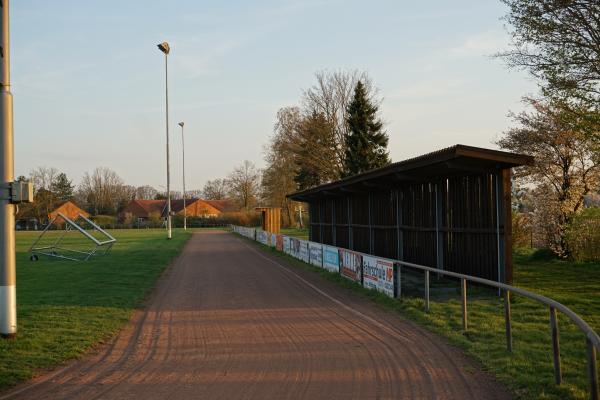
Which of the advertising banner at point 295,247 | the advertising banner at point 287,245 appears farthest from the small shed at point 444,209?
the advertising banner at point 287,245

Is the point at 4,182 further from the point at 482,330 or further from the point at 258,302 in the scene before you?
the point at 482,330

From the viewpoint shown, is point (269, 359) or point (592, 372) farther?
point (269, 359)

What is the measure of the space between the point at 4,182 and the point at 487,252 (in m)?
11.0

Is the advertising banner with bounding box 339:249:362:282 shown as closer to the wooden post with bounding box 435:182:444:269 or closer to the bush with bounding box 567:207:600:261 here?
the wooden post with bounding box 435:182:444:269

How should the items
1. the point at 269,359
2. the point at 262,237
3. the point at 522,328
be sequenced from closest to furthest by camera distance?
the point at 269,359, the point at 522,328, the point at 262,237

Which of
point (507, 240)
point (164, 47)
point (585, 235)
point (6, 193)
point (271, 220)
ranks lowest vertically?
point (585, 235)

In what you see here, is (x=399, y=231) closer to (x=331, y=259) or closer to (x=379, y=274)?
(x=331, y=259)

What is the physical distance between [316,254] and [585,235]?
1093 cm

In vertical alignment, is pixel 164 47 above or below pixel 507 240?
above

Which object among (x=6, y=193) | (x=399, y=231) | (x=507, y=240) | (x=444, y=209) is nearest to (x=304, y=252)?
(x=399, y=231)

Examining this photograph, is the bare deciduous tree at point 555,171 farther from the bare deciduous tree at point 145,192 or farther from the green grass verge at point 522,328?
the bare deciduous tree at point 145,192

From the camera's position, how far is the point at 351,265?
17203 mm

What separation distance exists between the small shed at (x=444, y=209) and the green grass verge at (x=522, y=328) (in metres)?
1.14

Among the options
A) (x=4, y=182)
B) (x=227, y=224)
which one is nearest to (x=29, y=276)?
(x=4, y=182)
